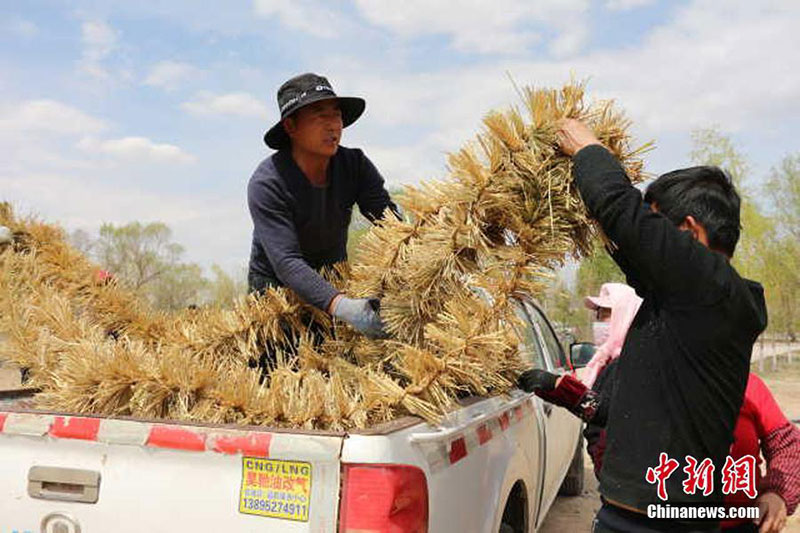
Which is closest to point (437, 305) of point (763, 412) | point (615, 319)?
point (763, 412)

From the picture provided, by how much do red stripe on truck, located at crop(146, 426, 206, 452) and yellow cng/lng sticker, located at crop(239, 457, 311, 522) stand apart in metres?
0.13

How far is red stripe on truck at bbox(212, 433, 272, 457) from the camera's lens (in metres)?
1.55

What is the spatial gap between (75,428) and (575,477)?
14.3 feet

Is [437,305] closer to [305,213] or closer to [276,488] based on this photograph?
[276,488]

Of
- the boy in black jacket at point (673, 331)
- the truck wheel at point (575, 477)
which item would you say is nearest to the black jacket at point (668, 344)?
the boy in black jacket at point (673, 331)

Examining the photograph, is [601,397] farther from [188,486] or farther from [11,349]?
[11,349]

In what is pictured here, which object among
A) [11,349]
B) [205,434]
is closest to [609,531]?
[205,434]

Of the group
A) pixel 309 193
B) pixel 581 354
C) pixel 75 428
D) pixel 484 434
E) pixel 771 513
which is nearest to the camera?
pixel 75 428

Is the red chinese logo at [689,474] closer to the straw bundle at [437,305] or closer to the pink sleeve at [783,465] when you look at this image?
the pink sleeve at [783,465]

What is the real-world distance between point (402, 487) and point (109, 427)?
31.2 inches

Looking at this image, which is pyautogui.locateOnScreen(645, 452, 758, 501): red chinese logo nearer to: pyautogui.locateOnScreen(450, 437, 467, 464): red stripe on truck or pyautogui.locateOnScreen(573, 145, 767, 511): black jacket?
pyautogui.locateOnScreen(573, 145, 767, 511): black jacket

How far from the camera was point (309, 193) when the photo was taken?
2.78m

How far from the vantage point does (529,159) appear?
184cm

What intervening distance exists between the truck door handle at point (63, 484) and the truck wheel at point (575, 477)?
411 cm
